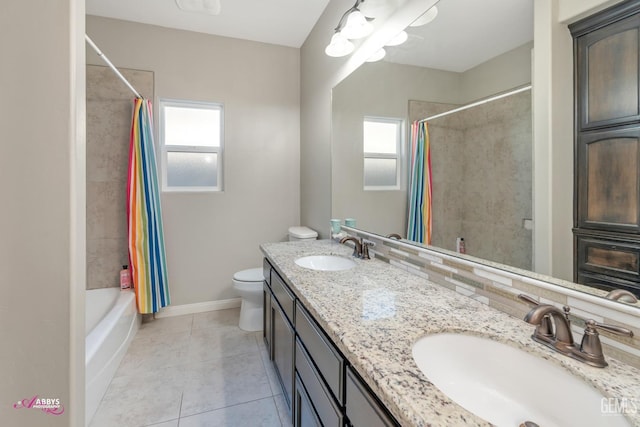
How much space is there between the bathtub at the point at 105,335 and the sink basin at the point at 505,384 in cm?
182

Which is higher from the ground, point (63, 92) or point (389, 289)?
point (63, 92)

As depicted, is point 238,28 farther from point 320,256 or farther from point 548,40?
point 548,40

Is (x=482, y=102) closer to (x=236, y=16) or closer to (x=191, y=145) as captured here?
(x=236, y=16)

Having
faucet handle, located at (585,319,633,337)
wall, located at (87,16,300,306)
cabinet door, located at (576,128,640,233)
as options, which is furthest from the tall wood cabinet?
wall, located at (87,16,300,306)

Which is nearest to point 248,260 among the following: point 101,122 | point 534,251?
point 101,122

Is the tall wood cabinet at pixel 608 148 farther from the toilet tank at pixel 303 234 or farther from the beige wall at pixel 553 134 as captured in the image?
the toilet tank at pixel 303 234

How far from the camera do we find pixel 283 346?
161 centimetres

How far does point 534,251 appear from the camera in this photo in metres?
0.94

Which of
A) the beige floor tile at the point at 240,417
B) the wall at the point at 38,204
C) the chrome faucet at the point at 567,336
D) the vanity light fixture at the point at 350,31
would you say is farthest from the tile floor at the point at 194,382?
the vanity light fixture at the point at 350,31

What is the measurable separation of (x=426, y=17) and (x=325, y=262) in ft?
4.89

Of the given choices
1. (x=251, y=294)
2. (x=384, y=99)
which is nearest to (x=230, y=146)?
(x=251, y=294)

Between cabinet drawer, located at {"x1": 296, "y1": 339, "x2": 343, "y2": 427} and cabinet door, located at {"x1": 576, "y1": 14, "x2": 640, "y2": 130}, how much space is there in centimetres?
109

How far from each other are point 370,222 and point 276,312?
2.83ft

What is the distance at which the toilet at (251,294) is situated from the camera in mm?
2500
